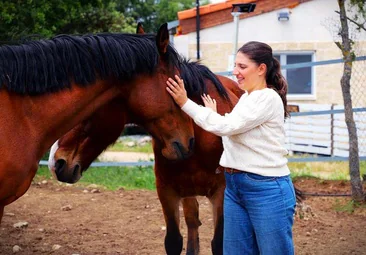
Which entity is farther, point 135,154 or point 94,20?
point 135,154

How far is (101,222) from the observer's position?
7.04m

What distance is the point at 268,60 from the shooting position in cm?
354

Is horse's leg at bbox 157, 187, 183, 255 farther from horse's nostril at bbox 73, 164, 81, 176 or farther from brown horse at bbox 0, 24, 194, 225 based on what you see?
brown horse at bbox 0, 24, 194, 225

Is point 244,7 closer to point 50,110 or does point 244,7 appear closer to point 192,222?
point 192,222

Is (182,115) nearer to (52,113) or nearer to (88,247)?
(52,113)

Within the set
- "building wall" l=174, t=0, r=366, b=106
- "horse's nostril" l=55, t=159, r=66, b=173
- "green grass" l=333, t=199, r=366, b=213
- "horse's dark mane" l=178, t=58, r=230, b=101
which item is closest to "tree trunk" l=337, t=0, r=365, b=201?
"green grass" l=333, t=199, r=366, b=213

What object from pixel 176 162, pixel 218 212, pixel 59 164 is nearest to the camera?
pixel 59 164

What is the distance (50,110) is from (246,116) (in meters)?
1.06

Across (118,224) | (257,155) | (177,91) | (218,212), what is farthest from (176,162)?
(118,224)

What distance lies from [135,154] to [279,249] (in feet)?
30.6

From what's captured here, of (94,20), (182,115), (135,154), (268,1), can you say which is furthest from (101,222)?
(268,1)

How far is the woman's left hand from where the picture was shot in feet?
11.8

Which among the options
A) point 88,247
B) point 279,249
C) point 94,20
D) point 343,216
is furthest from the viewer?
point 94,20

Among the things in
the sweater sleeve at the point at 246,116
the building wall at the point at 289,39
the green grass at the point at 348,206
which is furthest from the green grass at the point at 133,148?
the sweater sleeve at the point at 246,116
